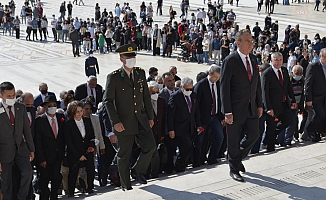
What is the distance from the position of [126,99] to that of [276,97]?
3039 mm

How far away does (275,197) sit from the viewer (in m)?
5.93

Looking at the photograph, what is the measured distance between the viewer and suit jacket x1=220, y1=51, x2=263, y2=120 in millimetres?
6258

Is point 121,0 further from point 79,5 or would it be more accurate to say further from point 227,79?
point 227,79

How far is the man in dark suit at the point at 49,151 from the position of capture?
7.23 meters

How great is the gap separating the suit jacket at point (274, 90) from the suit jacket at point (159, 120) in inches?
61.1

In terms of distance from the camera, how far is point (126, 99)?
6.08 metres

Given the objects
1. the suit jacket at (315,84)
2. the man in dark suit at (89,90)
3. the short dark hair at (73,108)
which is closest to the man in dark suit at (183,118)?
the short dark hair at (73,108)

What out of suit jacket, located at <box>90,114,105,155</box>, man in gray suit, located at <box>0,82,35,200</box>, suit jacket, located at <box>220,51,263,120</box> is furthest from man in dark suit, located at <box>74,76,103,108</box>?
suit jacket, located at <box>220,51,263,120</box>

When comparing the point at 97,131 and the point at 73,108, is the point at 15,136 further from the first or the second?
the point at 97,131

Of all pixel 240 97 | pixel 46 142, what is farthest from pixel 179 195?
pixel 46 142

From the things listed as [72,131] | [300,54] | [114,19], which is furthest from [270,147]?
[114,19]

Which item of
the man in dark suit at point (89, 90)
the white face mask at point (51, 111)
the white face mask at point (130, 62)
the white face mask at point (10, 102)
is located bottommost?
the man in dark suit at point (89, 90)

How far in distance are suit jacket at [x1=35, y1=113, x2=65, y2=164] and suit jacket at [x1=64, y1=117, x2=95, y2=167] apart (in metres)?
0.12

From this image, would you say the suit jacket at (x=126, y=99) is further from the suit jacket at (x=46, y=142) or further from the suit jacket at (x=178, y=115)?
the suit jacket at (x=178, y=115)
